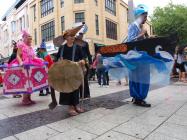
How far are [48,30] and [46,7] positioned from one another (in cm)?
295

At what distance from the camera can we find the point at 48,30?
1139 inches

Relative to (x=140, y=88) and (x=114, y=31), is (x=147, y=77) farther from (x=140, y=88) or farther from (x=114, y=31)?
(x=114, y=31)

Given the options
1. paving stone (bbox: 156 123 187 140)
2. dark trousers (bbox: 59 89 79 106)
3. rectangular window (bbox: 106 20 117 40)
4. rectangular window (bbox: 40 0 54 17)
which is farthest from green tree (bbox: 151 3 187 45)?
paving stone (bbox: 156 123 187 140)

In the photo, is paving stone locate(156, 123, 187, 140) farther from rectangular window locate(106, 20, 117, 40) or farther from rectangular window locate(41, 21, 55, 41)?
rectangular window locate(41, 21, 55, 41)

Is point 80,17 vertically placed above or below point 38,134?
above

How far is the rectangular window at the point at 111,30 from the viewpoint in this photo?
28141 millimetres

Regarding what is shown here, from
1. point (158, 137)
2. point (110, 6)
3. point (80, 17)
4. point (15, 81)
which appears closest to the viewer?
point (158, 137)

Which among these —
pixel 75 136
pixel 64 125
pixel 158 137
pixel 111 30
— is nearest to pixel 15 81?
pixel 64 125

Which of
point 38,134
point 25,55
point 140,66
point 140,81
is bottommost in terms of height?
point 38,134

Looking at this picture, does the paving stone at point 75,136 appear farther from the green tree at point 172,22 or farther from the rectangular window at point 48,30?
the green tree at point 172,22

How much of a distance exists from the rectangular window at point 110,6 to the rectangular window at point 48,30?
6437 millimetres

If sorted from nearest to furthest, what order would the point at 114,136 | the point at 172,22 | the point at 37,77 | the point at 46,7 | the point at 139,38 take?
the point at 114,136 < the point at 139,38 < the point at 37,77 < the point at 46,7 < the point at 172,22

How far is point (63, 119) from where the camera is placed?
435 centimetres

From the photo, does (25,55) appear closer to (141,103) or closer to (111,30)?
(141,103)
